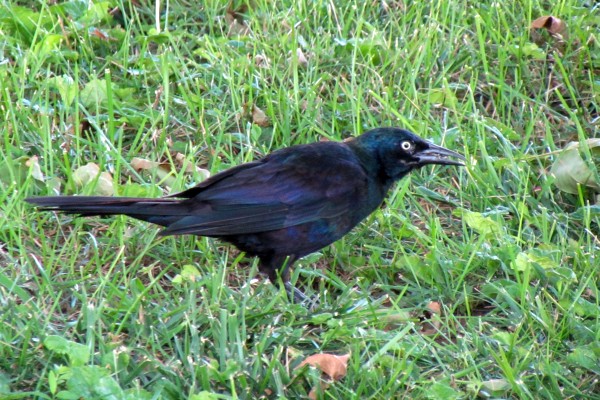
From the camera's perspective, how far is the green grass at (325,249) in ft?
12.9

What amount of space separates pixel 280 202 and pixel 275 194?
0.14 feet

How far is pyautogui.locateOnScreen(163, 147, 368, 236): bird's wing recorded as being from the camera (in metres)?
4.58

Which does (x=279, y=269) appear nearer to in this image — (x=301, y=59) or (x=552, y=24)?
(x=301, y=59)

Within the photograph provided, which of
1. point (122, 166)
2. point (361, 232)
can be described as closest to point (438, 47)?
point (361, 232)

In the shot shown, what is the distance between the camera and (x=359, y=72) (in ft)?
Result: 20.2

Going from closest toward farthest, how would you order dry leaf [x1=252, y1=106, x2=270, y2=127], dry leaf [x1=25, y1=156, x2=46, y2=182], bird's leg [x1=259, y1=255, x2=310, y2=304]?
bird's leg [x1=259, y1=255, x2=310, y2=304] < dry leaf [x1=25, y1=156, x2=46, y2=182] < dry leaf [x1=252, y1=106, x2=270, y2=127]

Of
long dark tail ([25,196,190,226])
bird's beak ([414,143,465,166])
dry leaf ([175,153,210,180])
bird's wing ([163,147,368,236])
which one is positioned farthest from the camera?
dry leaf ([175,153,210,180])

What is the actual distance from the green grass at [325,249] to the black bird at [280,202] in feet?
0.61

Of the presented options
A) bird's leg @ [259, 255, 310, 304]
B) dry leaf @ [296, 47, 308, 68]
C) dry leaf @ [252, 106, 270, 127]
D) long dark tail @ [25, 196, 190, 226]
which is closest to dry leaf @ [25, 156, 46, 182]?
long dark tail @ [25, 196, 190, 226]

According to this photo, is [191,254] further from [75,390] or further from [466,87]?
[466,87]

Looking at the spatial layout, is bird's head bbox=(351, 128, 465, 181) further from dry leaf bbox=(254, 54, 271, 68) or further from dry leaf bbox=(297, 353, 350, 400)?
dry leaf bbox=(297, 353, 350, 400)

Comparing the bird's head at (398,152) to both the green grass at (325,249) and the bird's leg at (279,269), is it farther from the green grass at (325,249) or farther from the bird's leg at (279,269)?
the bird's leg at (279,269)

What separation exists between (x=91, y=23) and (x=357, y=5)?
5.33 feet

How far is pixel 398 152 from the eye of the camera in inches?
200
